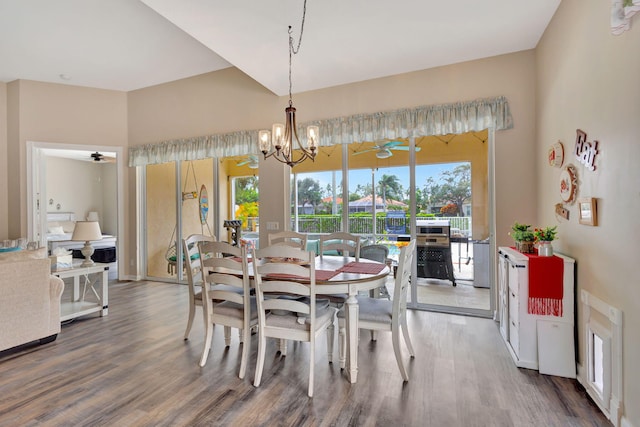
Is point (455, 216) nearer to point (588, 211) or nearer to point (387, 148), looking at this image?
point (387, 148)

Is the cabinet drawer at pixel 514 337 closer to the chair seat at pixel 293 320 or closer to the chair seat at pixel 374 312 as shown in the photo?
the chair seat at pixel 374 312

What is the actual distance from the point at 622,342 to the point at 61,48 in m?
6.46

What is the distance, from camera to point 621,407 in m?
1.76

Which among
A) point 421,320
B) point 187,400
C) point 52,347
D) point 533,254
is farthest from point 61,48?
point 533,254

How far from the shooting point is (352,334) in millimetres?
2260

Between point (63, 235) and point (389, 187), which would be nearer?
point (389, 187)

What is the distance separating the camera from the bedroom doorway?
5180 mm

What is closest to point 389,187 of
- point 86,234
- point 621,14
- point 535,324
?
point 535,324

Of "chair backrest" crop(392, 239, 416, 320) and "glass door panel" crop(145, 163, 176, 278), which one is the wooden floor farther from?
"glass door panel" crop(145, 163, 176, 278)

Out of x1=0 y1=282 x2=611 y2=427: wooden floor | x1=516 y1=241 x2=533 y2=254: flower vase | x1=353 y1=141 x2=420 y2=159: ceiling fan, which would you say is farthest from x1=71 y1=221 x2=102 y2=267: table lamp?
x1=516 y1=241 x2=533 y2=254: flower vase

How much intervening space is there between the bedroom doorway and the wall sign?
6.50m

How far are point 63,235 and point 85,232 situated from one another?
4.26 meters

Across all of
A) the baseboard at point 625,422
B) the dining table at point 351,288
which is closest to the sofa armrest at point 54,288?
the dining table at point 351,288

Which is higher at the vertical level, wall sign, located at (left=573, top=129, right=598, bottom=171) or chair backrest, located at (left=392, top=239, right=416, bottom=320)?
wall sign, located at (left=573, top=129, right=598, bottom=171)
